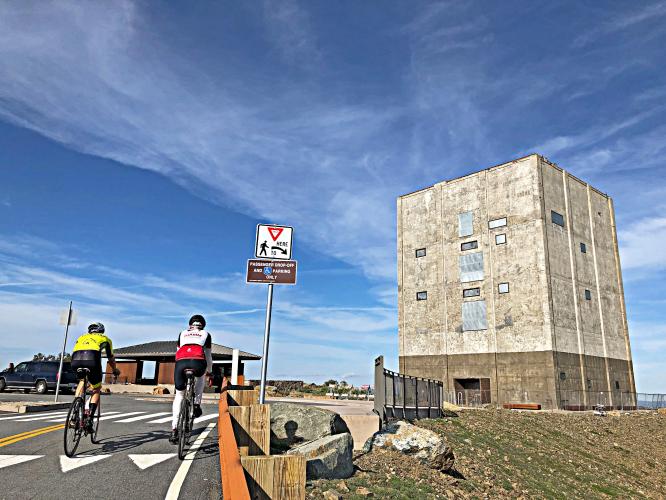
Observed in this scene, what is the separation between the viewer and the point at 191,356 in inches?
300

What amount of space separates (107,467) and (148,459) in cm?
70

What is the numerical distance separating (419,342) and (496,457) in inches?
1298

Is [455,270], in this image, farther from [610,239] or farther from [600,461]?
[600,461]

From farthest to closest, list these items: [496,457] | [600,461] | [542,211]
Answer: [542,211], [600,461], [496,457]

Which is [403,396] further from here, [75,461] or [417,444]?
[75,461]

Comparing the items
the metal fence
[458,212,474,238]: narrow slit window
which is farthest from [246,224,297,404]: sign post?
[458,212,474,238]: narrow slit window

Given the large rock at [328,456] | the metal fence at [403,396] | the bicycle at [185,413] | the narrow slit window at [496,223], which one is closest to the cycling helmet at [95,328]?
the bicycle at [185,413]

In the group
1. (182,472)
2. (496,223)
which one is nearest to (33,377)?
(182,472)

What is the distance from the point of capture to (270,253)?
10344 mm

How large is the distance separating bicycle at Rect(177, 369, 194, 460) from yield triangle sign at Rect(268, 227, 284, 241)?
3727 mm

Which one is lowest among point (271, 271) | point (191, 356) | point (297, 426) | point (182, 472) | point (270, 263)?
point (182, 472)

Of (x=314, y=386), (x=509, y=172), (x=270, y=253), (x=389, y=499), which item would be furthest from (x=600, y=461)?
(x=314, y=386)

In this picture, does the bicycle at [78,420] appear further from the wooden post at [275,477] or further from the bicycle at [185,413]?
the wooden post at [275,477]

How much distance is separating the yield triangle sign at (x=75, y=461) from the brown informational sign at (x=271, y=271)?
13.5ft
